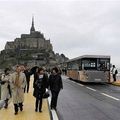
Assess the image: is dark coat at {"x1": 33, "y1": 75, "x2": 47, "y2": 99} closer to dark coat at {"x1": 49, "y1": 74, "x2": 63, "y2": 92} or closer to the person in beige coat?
→ the person in beige coat

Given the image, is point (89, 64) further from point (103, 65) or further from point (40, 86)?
point (40, 86)

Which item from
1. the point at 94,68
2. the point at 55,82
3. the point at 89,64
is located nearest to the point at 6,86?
the point at 55,82

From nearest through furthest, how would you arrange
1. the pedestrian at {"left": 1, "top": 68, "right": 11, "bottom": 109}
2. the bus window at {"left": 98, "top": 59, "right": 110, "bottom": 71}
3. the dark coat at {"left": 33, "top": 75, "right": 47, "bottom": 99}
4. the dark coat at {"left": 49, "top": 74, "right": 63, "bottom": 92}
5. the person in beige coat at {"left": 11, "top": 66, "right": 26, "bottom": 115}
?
the person in beige coat at {"left": 11, "top": 66, "right": 26, "bottom": 115}, the dark coat at {"left": 33, "top": 75, "right": 47, "bottom": 99}, the dark coat at {"left": 49, "top": 74, "right": 63, "bottom": 92}, the pedestrian at {"left": 1, "top": 68, "right": 11, "bottom": 109}, the bus window at {"left": 98, "top": 59, "right": 110, "bottom": 71}

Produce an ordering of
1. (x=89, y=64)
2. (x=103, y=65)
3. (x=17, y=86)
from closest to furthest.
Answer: (x=17, y=86) → (x=103, y=65) → (x=89, y=64)

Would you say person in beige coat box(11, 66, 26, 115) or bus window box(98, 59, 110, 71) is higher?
bus window box(98, 59, 110, 71)

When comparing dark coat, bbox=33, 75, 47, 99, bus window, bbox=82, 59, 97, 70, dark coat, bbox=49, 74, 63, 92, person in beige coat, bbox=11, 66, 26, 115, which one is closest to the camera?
person in beige coat, bbox=11, 66, 26, 115

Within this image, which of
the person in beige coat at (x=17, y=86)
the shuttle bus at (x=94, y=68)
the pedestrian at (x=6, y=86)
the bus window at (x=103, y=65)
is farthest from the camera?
the bus window at (x=103, y=65)

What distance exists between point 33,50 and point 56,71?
A: 183091 mm

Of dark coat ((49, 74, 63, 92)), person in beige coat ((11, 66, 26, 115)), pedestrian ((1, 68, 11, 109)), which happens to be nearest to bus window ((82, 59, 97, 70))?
pedestrian ((1, 68, 11, 109))

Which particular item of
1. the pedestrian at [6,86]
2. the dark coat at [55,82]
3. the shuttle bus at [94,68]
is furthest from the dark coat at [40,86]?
the shuttle bus at [94,68]

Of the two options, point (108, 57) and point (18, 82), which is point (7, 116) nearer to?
point (18, 82)

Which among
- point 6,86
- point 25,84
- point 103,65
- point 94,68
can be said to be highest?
point 103,65

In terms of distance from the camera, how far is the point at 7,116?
536 inches

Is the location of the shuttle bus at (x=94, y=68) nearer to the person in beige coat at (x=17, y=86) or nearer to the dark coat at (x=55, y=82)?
the dark coat at (x=55, y=82)
